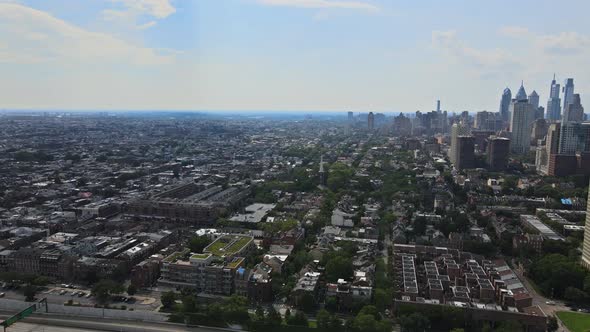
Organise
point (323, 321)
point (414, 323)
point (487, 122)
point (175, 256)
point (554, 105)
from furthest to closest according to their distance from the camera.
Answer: point (554, 105) < point (487, 122) < point (175, 256) < point (414, 323) < point (323, 321)

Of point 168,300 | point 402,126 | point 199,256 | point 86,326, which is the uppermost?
point 402,126

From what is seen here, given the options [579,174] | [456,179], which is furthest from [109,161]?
[579,174]

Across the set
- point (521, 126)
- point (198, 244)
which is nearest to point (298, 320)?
point (198, 244)

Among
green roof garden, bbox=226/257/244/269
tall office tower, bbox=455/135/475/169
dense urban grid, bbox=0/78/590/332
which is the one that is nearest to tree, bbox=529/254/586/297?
dense urban grid, bbox=0/78/590/332

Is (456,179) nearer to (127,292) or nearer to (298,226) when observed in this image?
(298,226)

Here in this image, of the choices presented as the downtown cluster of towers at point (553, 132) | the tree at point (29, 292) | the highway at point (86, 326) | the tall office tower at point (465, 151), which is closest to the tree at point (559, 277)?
the highway at point (86, 326)

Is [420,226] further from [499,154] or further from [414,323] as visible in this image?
[499,154]

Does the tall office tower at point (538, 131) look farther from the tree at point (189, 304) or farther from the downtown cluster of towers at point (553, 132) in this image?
the tree at point (189, 304)

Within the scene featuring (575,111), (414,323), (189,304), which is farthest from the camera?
(575,111)
